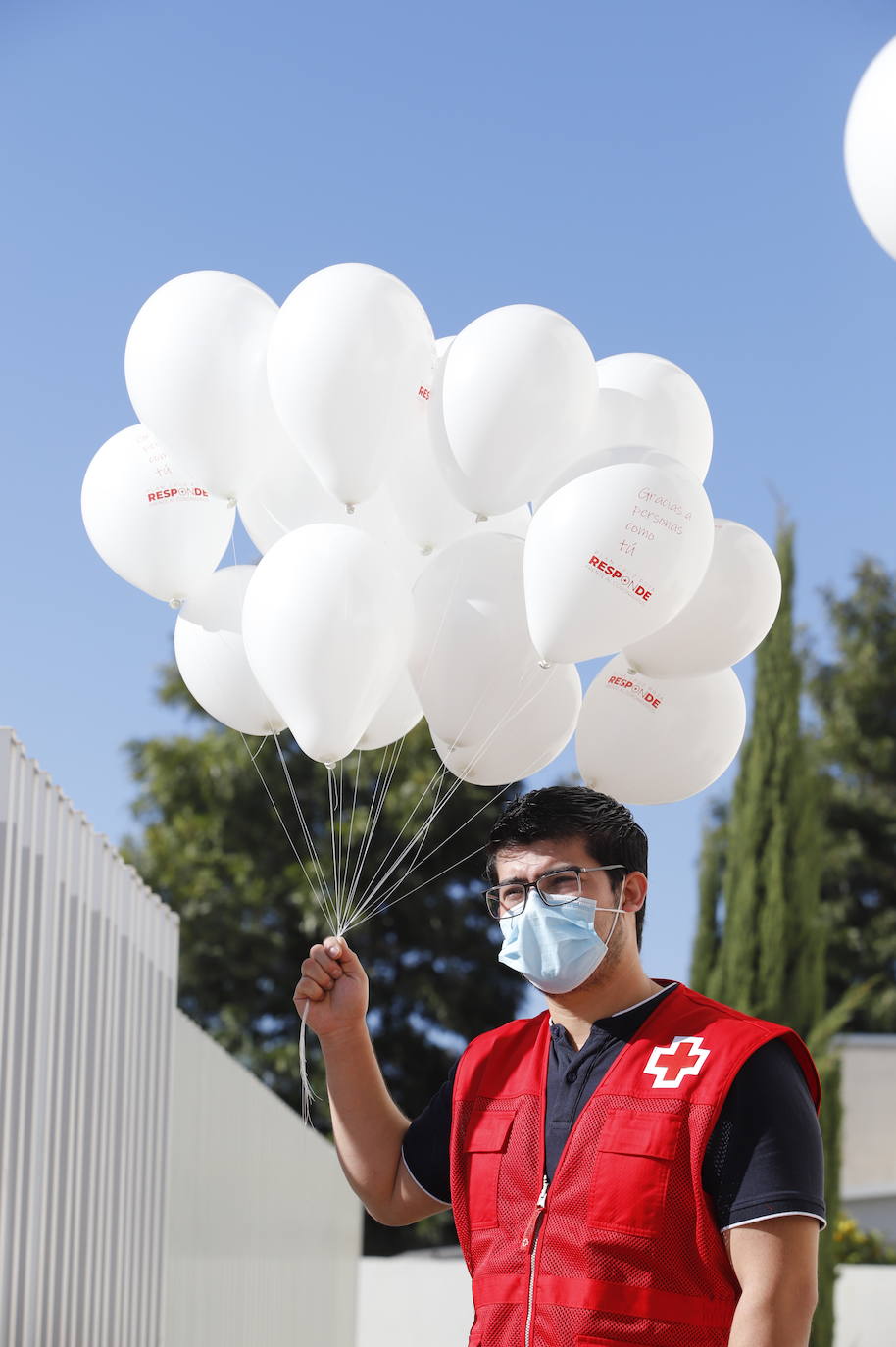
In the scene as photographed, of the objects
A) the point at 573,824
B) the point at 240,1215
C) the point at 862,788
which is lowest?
the point at 240,1215

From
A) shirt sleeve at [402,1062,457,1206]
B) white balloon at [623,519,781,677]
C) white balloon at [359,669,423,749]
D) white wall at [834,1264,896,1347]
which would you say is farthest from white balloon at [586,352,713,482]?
white wall at [834,1264,896,1347]

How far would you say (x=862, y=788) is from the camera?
24.9m

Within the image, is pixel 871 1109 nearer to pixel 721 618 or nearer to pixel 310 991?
pixel 721 618

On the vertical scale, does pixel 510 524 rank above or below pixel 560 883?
above

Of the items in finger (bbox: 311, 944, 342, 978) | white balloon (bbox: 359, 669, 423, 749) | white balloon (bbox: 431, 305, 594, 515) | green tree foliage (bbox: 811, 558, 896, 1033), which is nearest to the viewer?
finger (bbox: 311, 944, 342, 978)

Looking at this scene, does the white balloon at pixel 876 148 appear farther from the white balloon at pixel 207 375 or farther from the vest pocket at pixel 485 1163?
the vest pocket at pixel 485 1163

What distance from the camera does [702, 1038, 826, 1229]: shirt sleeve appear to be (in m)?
2.36

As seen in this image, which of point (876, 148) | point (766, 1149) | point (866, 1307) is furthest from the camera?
point (866, 1307)

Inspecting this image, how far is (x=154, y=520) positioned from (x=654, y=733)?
1.18 meters

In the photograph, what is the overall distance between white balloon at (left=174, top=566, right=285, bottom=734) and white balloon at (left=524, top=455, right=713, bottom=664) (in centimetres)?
83

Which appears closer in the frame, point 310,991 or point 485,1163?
point 485,1163

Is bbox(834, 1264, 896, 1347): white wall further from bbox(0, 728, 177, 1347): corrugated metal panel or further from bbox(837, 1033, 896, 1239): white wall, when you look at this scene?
bbox(0, 728, 177, 1347): corrugated metal panel

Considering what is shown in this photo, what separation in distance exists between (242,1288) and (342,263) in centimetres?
420

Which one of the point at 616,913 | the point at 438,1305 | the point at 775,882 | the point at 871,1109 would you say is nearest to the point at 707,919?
the point at 775,882
